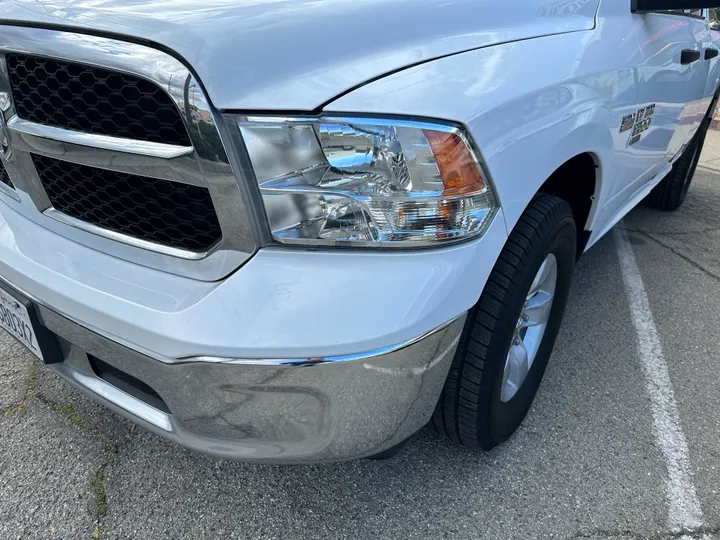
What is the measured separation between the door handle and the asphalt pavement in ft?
4.83

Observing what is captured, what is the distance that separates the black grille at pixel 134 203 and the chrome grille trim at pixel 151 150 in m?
0.04

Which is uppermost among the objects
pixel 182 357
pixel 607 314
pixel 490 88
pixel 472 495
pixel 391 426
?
pixel 490 88

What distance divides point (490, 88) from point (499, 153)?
16cm

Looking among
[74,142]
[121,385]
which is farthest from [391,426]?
[74,142]

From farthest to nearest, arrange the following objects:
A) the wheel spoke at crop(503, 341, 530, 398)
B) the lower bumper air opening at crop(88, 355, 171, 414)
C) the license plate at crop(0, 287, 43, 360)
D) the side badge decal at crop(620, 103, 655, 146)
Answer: the side badge decal at crop(620, 103, 655, 146), the wheel spoke at crop(503, 341, 530, 398), the license plate at crop(0, 287, 43, 360), the lower bumper air opening at crop(88, 355, 171, 414)

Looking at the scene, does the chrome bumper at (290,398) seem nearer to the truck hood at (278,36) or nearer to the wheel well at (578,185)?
the truck hood at (278,36)

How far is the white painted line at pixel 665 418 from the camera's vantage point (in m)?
1.81

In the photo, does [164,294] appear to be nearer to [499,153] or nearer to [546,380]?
[499,153]

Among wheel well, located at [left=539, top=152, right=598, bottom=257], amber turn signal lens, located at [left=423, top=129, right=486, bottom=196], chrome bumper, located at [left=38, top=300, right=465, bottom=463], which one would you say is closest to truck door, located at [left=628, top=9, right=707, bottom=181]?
wheel well, located at [left=539, top=152, right=598, bottom=257]

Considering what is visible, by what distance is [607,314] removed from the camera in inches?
116

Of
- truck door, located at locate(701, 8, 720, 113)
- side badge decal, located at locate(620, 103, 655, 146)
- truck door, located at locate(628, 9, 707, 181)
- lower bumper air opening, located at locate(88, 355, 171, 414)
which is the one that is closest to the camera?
lower bumper air opening, located at locate(88, 355, 171, 414)

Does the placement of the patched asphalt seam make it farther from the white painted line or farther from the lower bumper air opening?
the lower bumper air opening

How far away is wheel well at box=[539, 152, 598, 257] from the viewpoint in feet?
6.47

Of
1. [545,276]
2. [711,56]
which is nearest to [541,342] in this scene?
[545,276]
